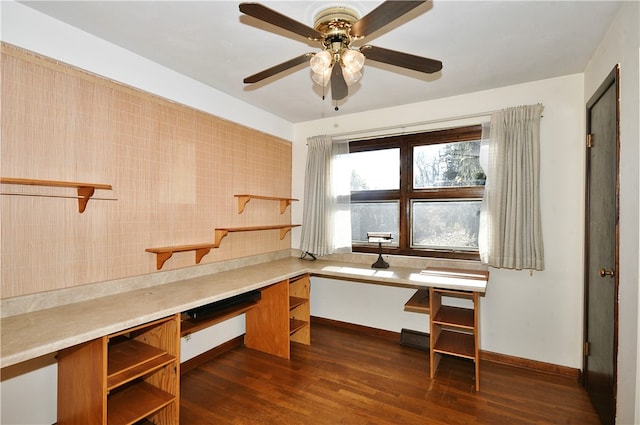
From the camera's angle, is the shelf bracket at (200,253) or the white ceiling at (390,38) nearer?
the white ceiling at (390,38)

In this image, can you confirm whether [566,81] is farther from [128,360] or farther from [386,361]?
[128,360]

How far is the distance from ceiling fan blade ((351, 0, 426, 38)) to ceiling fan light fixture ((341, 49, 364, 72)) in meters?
0.09

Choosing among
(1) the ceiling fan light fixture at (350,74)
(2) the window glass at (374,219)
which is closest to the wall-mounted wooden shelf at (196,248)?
(2) the window glass at (374,219)

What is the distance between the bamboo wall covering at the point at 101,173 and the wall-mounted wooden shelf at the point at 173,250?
Result: 0.16 ft

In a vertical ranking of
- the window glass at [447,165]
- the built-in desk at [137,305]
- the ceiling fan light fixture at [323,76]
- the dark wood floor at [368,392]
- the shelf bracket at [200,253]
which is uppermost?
the ceiling fan light fixture at [323,76]

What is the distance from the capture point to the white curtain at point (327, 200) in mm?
3451

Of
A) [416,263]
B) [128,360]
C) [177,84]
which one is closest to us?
[128,360]

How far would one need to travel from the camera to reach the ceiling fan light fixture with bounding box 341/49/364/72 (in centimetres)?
147

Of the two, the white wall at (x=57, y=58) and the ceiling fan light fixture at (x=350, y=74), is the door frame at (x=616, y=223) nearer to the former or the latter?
the ceiling fan light fixture at (x=350, y=74)

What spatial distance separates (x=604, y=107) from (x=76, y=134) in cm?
342

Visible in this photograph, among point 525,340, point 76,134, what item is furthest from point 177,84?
point 525,340

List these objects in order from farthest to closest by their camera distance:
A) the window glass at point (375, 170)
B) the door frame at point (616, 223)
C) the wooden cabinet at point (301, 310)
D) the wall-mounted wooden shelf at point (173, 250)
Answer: the window glass at point (375, 170) < the wooden cabinet at point (301, 310) < the wall-mounted wooden shelf at point (173, 250) < the door frame at point (616, 223)

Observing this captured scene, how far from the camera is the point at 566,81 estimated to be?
2521 millimetres

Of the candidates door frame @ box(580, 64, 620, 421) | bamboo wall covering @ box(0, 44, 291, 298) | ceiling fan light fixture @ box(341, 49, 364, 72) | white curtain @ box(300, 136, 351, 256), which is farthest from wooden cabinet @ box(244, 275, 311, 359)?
door frame @ box(580, 64, 620, 421)
